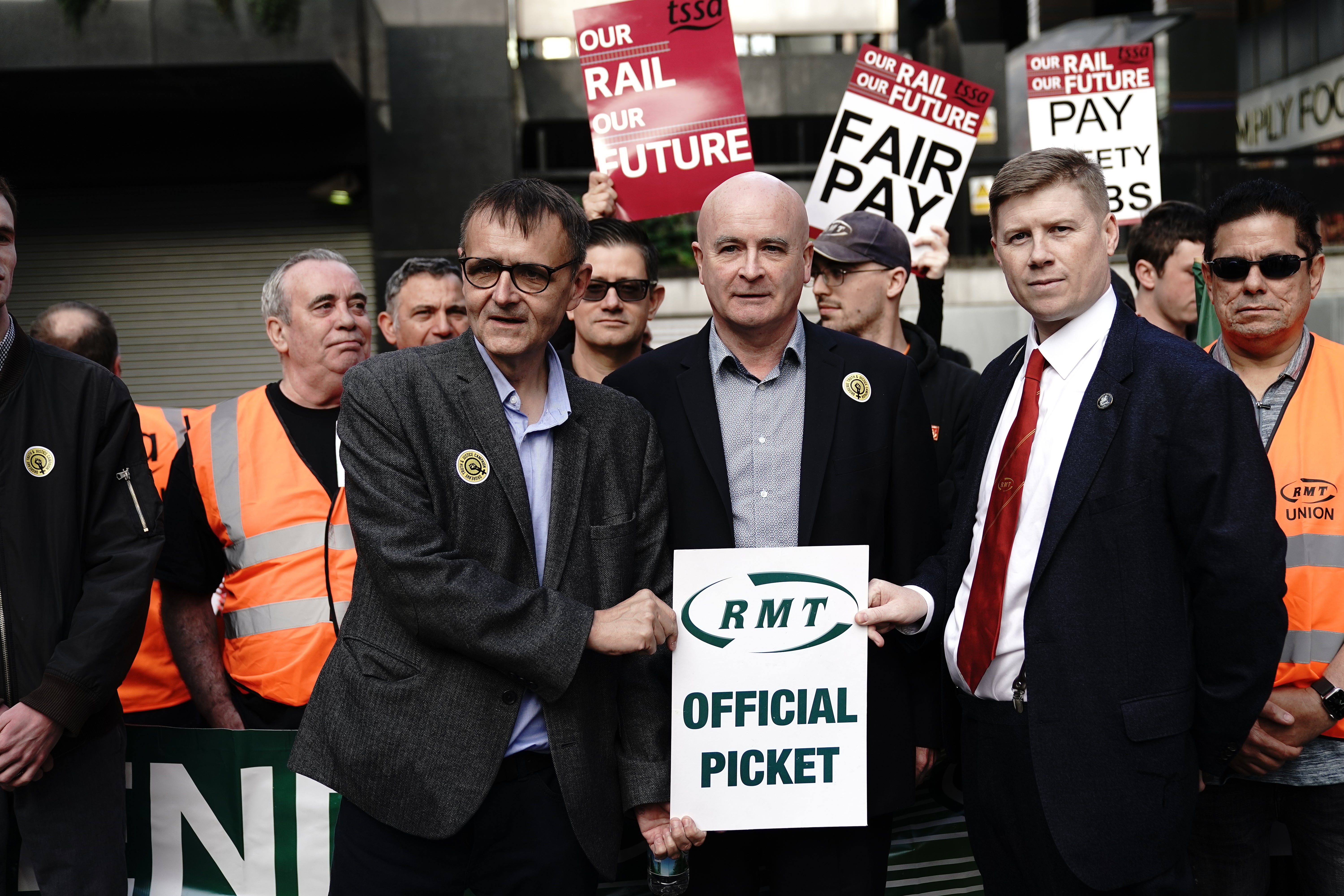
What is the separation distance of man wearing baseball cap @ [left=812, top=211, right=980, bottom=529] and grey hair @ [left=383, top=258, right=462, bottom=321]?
1.59 metres

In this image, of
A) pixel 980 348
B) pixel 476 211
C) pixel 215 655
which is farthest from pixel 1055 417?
pixel 980 348

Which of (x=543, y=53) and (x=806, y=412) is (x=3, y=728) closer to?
(x=806, y=412)

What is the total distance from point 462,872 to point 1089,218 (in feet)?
7.04

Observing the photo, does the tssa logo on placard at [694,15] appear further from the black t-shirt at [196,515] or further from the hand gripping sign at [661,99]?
the black t-shirt at [196,515]

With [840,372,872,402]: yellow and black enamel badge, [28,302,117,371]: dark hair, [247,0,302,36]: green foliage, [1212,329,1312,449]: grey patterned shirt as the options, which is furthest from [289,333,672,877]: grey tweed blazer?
[247,0,302,36]: green foliage

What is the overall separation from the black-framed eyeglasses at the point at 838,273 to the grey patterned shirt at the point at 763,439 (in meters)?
1.50

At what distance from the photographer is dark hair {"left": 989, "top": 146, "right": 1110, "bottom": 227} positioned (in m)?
2.77

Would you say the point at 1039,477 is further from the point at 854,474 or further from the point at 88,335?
the point at 88,335

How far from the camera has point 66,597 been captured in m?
3.00

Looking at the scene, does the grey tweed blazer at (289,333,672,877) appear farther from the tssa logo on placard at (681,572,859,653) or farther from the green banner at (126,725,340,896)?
the green banner at (126,725,340,896)

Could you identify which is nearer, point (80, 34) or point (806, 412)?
point (806, 412)

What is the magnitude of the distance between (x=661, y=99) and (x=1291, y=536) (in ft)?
10.7

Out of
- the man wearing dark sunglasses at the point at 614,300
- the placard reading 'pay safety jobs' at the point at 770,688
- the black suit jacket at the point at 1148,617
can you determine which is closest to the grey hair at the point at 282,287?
the man wearing dark sunglasses at the point at 614,300

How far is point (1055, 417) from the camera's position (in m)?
2.78
